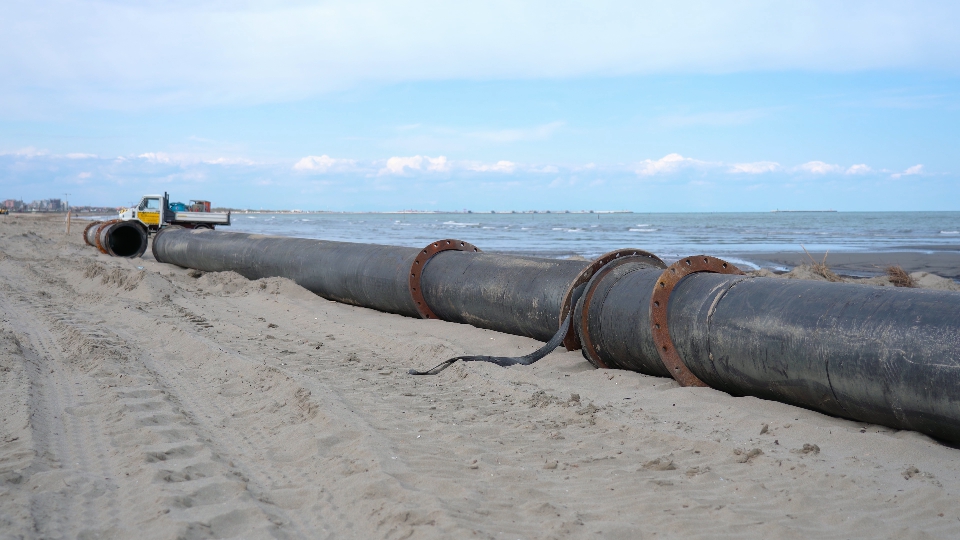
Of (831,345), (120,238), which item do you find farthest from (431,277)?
(120,238)

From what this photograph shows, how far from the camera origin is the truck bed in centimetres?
2188

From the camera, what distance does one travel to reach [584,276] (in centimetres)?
574

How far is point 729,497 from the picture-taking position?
303 centimetres

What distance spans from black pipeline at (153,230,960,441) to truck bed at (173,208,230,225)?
53.3ft

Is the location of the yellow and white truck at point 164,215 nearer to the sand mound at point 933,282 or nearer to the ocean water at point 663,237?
the ocean water at point 663,237

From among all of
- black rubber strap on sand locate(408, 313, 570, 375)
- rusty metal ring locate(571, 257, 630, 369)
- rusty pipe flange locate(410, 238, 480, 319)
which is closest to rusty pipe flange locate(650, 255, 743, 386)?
rusty metal ring locate(571, 257, 630, 369)

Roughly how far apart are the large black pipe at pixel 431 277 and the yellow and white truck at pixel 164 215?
34.0 feet

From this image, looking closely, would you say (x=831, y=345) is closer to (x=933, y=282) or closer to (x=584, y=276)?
(x=584, y=276)

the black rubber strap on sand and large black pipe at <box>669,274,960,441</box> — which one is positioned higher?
large black pipe at <box>669,274,960,441</box>

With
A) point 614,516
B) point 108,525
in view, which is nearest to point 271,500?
point 108,525

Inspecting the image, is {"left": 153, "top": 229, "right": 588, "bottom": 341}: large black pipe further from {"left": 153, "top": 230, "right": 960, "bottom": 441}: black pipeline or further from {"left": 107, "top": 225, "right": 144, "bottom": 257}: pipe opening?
{"left": 107, "top": 225, "right": 144, "bottom": 257}: pipe opening

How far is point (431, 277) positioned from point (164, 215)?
16.4 metres

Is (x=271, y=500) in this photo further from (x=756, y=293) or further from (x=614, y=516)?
(x=756, y=293)

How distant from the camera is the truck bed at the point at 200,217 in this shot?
2188 centimetres
